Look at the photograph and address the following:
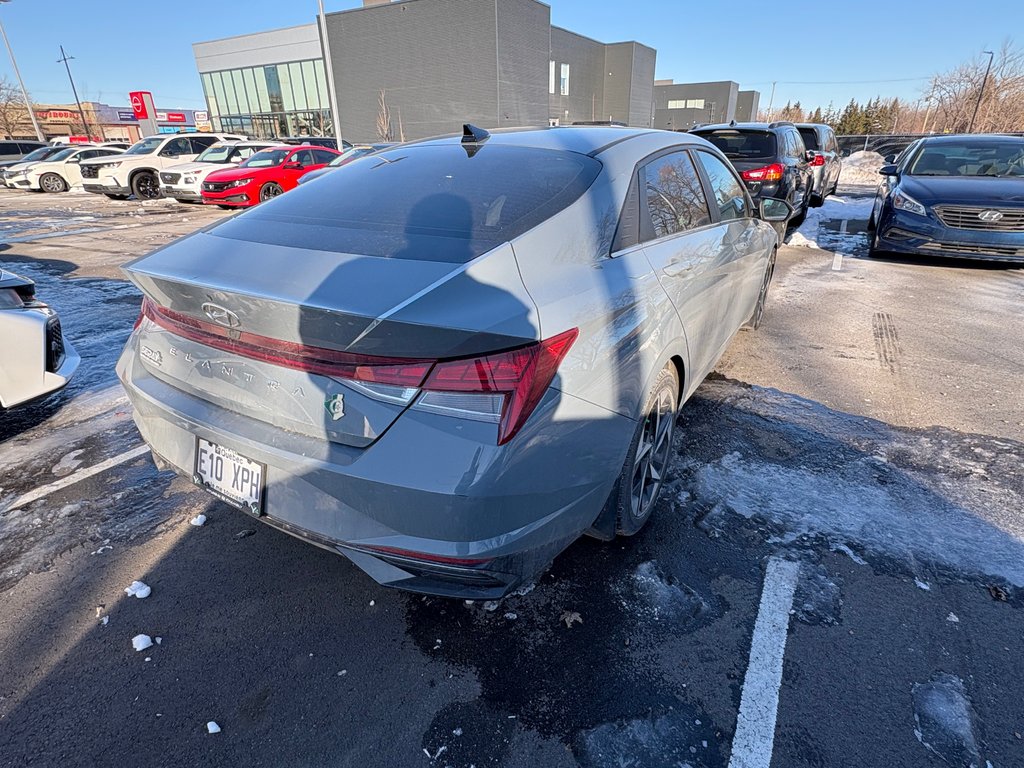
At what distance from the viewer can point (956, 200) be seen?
720cm

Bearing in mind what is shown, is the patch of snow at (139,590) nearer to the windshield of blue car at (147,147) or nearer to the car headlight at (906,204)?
the car headlight at (906,204)

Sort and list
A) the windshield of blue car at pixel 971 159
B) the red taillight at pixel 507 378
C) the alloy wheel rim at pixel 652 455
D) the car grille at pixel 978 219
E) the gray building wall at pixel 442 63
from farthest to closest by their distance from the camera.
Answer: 1. the gray building wall at pixel 442 63
2. the windshield of blue car at pixel 971 159
3. the car grille at pixel 978 219
4. the alloy wheel rim at pixel 652 455
5. the red taillight at pixel 507 378

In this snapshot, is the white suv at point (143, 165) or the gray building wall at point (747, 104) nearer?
the white suv at point (143, 165)

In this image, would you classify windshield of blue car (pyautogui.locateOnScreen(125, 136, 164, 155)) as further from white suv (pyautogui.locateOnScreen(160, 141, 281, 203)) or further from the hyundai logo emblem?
the hyundai logo emblem

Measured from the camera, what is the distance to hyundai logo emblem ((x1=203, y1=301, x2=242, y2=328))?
1.78 metres

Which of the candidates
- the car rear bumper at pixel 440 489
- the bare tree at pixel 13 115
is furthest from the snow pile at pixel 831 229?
the bare tree at pixel 13 115

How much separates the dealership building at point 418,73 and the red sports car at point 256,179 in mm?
26953

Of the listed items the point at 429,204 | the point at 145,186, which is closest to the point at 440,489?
Answer: the point at 429,204

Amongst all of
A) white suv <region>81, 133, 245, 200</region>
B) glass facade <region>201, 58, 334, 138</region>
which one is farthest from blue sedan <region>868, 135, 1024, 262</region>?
glass facade <region>201, 58, 334, 138</region>

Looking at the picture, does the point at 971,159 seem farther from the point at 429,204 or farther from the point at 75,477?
the point at 75,477

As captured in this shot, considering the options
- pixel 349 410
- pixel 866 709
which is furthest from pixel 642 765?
pixel 349 410

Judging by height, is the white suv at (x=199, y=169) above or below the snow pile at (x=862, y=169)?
above

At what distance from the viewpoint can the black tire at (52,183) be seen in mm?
20016

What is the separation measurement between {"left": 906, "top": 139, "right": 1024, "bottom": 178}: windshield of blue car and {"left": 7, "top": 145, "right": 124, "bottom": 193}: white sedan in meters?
23.4
